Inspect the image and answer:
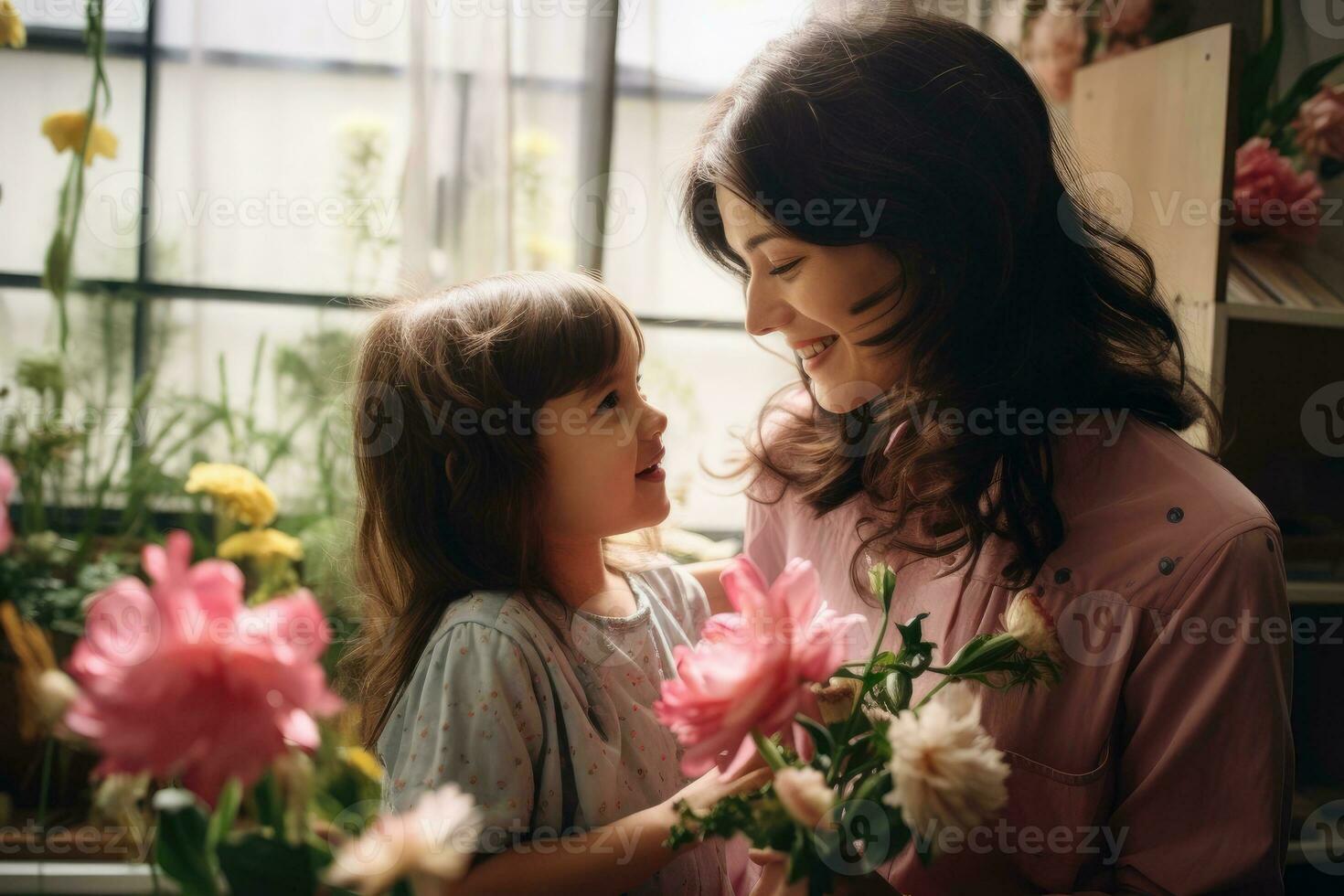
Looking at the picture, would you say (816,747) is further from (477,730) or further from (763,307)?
(763,307)

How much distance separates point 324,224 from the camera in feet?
5.67

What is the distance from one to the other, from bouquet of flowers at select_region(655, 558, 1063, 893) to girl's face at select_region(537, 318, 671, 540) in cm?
32

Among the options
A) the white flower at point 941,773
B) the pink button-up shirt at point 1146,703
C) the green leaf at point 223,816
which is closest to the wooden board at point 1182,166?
the pink button-up shirt at point 1146,703

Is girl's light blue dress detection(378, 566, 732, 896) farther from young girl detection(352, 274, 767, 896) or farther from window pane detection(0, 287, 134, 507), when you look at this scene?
window pane detection(0, 287, 134, 507)

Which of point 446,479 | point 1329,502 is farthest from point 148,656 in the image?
point 1329,502

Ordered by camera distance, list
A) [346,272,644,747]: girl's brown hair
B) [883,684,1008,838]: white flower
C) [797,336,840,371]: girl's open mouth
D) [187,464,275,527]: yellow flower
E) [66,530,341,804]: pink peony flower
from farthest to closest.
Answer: [187,464,275,527]: yellow flower → [797,336,840,371]: girl's open mouth → [346,272,644,747]: girl's brown hair → [883,684,1008,838]: white flower → [66,530,341,804]: pink peony flower

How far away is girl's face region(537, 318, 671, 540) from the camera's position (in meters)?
0.94

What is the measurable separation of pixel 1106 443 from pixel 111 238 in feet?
5.34

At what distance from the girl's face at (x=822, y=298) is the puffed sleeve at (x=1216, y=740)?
15.1 inches

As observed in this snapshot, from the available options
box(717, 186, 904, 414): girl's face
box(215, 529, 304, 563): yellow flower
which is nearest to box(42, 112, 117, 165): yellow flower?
box(215, 529, 304, 563): yellow flower

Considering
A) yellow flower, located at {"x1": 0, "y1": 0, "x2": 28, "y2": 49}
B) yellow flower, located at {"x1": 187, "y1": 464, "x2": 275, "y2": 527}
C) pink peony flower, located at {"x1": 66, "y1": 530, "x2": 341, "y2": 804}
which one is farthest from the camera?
yellow flower, located at {"x1": 187, "y1": 464, "x2": 275, "y2": 527}

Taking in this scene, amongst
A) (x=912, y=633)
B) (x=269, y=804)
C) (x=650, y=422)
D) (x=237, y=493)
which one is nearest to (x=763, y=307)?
(x=650, y=422)

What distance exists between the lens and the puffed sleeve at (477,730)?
0.80m

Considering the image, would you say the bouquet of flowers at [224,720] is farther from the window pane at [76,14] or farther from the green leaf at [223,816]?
the window pane at [76,14]
